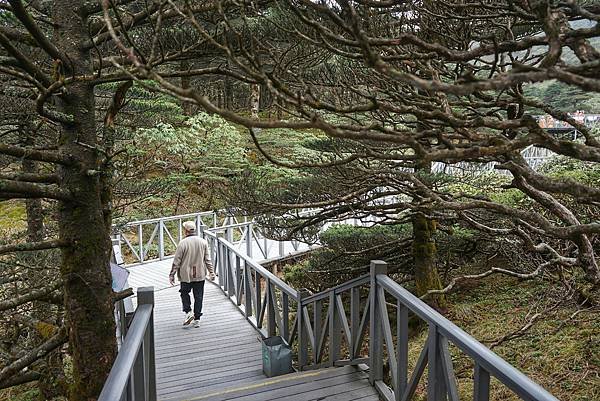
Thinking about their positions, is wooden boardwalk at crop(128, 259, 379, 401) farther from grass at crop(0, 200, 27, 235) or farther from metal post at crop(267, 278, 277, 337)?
grass at crop(0, 200, 27, 235)

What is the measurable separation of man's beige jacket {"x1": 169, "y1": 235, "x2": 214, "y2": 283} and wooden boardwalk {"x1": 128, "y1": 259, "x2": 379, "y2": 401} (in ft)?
2.73

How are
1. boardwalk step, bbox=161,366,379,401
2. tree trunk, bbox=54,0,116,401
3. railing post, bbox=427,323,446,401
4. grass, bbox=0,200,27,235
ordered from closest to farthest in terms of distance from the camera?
railing post, bbox=427,323,446,401 < tree trunk, bbox=54,0,116,401 < boardwalk step, bbox=161,366,379,401 < grass, bbox=0,200,27,235

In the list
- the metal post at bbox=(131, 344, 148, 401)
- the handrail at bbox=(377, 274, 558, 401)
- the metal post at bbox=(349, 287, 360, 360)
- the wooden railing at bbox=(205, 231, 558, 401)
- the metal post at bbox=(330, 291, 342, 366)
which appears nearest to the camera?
A: the handrail at bbox=(377, 274, 558, 401)

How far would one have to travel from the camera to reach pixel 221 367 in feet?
17.8

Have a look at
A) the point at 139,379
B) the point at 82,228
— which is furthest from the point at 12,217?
the point at 139,379

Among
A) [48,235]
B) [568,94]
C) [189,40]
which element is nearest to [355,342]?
[189,40]

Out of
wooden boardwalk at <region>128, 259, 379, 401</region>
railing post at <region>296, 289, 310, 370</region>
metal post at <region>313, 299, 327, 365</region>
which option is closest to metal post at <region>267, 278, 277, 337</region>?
wooden boardwalk at <region>128, 259, 379, 401</region>

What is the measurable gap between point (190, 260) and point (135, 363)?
393 centimetres

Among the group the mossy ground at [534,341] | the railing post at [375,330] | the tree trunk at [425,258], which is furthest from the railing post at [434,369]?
the tree trunk at [425,258]

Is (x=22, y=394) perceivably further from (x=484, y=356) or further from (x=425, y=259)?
(x=484, y=356)

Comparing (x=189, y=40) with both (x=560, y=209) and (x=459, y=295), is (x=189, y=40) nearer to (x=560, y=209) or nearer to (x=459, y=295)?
(x=560, y=209)

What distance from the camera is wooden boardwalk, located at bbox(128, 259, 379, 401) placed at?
11.8ft

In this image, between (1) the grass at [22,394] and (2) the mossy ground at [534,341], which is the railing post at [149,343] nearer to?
(2) the mossy ground at [534,341]

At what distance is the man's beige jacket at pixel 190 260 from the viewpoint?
6.31 metres
